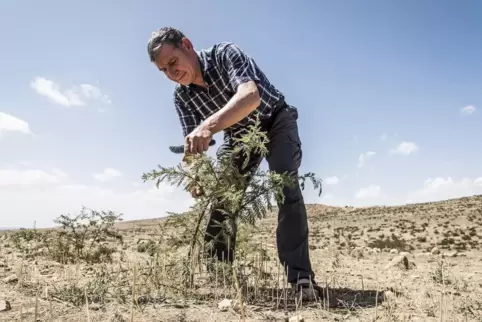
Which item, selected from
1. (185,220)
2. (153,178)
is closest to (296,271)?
(185,220)

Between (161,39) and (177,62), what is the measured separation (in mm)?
208

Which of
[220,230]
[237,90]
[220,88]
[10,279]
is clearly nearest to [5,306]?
[10,279]

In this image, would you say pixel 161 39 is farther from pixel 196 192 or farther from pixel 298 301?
pixel 298 301

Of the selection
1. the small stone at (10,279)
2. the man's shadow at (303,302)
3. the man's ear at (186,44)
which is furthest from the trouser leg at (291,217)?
the small stone at (10,279)

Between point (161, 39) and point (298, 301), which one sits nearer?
point (298, 301)

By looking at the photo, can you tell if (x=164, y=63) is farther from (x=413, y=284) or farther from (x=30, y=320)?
(x=413, y=284)

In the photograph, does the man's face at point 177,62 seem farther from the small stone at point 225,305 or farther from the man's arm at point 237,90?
the small stone at point 225,305

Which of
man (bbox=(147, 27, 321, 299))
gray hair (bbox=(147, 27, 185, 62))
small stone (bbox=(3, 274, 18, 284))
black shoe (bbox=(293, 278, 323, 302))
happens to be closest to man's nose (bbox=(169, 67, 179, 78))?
man (bbox=(147, 27, 321, 299))

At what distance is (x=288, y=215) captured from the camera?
11.4ft

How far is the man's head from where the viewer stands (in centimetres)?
321

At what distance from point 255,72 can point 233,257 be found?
1.44m

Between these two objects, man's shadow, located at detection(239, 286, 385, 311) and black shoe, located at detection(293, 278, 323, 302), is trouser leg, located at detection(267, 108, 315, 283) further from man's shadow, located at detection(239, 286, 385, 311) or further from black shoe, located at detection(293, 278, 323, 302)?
man's shadow, located at detection(239, 286, 385, 311)

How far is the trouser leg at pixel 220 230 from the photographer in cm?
324

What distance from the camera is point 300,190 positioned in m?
3.54
